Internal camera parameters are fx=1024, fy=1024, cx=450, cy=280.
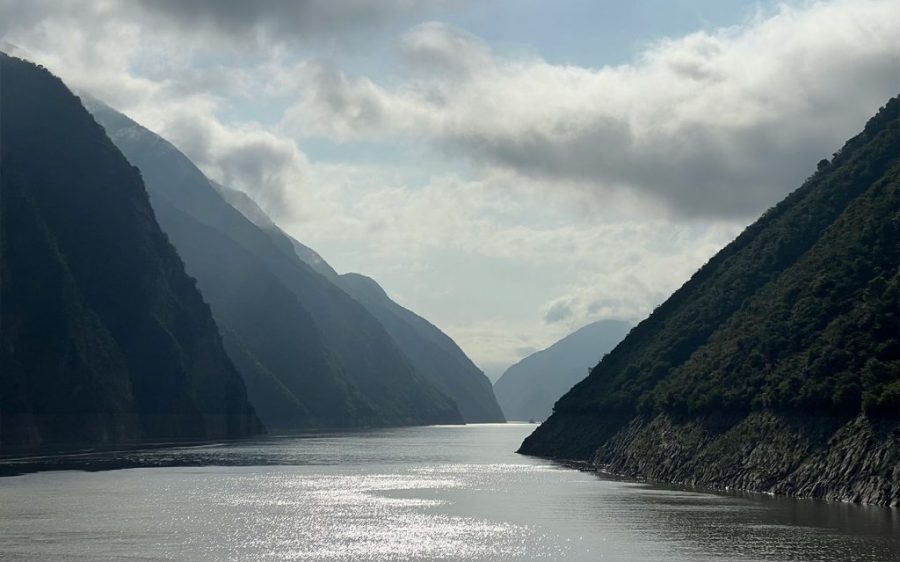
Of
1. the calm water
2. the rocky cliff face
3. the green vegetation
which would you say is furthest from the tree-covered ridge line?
the calm water

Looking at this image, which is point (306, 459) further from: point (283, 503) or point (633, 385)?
point (283, 503)

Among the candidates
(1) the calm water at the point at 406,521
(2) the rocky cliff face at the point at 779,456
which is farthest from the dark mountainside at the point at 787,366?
(1) the calm water at the point at 406,521

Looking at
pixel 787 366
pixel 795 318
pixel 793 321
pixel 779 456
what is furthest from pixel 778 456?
pixel 795 318

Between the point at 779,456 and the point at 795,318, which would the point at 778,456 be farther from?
the point at 795,318

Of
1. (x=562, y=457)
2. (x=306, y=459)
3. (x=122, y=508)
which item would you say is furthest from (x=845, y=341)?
(x=306, y=459)

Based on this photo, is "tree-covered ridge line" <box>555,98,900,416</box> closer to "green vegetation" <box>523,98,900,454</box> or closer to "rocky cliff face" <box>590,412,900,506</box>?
"green vegetation" <box>523,98,900,454</box>

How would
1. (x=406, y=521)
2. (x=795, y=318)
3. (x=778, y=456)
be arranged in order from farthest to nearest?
(x=795, y=318), (x=778, y=456), (x=406, y=521)
